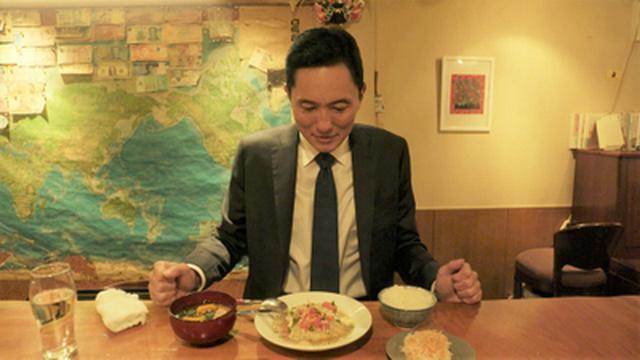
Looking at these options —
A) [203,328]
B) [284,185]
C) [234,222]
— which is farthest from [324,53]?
[203,328]

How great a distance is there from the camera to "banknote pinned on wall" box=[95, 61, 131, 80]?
120 inches

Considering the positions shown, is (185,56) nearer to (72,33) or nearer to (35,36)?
(72,33)

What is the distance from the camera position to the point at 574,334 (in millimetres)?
1205

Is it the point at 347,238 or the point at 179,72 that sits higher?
the point at 179,72

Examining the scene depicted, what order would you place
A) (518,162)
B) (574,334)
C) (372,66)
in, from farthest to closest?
(518,162) → (372,66) → (574,334)

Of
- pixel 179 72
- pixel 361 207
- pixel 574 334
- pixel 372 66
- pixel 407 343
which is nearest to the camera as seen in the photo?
pixel 407 343

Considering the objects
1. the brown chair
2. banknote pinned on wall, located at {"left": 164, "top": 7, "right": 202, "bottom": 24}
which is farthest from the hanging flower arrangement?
the brown chair

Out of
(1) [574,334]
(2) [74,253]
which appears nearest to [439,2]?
(1) [574,334]

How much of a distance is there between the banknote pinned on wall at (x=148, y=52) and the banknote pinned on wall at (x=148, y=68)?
3 centimetres

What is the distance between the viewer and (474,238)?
371cm

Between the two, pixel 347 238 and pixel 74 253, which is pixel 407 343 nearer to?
pixel 347 238

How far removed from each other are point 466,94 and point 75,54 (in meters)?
2.94

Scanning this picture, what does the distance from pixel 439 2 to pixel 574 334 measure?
2916 mm

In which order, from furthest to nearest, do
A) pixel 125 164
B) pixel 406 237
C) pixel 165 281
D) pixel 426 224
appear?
pixel 426 224 < pixel 125 164 < pixel 406 237 < pixel 165 281
